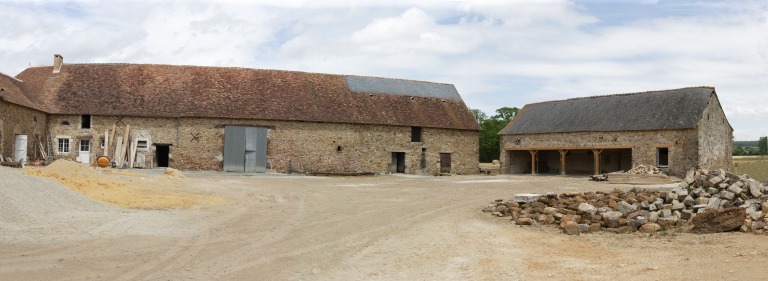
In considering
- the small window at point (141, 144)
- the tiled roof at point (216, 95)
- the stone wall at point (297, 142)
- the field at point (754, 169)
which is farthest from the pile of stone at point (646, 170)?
the small window at point (141, 144)

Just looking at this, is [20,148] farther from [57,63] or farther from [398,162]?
[398,162]

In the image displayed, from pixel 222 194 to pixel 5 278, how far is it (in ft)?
34.5

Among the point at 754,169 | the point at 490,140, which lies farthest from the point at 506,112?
the point at 754,169

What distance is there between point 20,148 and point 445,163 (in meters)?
23.7

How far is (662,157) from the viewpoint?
31.7m

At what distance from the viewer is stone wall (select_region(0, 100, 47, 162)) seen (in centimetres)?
2527

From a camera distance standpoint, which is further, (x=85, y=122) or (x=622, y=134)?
(x=622, y=134)

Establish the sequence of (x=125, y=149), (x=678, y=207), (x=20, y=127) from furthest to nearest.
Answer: (x=125, y=149), (x=20, y=127), (x=678, y=207)

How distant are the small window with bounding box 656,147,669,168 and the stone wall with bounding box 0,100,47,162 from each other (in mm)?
33846

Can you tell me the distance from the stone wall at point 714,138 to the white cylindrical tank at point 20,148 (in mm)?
35102

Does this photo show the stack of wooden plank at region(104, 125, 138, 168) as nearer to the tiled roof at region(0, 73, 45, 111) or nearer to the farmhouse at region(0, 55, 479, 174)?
the farmhouse at region(0, 55, 479, 174)

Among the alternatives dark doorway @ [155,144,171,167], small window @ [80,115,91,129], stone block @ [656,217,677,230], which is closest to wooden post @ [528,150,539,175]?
dark doorway @ [155,144,171,167]

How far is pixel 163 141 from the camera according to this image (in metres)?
30.4

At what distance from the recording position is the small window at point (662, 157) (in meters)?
31.2
